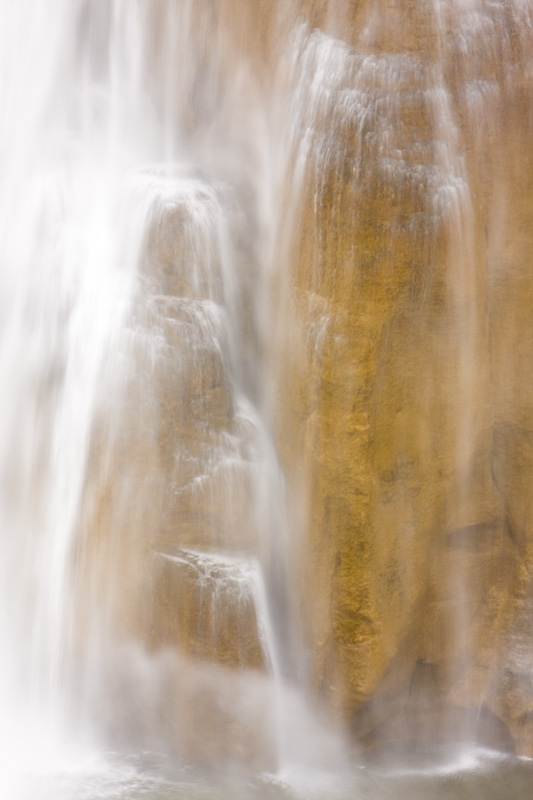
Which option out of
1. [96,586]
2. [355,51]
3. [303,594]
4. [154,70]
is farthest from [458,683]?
[154,70]

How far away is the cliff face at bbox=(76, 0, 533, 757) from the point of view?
5828 millimetres

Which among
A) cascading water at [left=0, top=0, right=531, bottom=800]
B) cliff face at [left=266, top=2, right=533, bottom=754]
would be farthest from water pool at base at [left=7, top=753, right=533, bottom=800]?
cliff face at [left=266, top=2, right=533, bottom=754]

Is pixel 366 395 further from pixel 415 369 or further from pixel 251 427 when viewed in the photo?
pixel 251 427

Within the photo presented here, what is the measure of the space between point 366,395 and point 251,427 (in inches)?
49.0

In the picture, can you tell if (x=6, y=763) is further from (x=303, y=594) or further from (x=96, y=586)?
(x=303, y=594)

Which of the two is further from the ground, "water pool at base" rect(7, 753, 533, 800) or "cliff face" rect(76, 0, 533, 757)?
"cliff face" rect(76, 0, 533, 757)

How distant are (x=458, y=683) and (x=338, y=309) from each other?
3064mm

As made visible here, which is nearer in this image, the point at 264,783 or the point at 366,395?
the point at 366,395

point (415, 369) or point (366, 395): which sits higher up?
point (415, 369)

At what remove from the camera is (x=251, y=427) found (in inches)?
263

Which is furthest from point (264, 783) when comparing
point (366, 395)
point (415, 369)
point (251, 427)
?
point (415, 369)

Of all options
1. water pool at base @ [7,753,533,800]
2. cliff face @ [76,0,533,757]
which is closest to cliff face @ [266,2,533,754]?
cliff face @ [76,0,533,757]

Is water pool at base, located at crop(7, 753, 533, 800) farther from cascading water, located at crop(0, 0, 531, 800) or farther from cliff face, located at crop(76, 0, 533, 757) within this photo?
cliff face, located at crop(76, 0, 533, 757)

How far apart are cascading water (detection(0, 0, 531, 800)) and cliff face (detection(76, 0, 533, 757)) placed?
22mm
